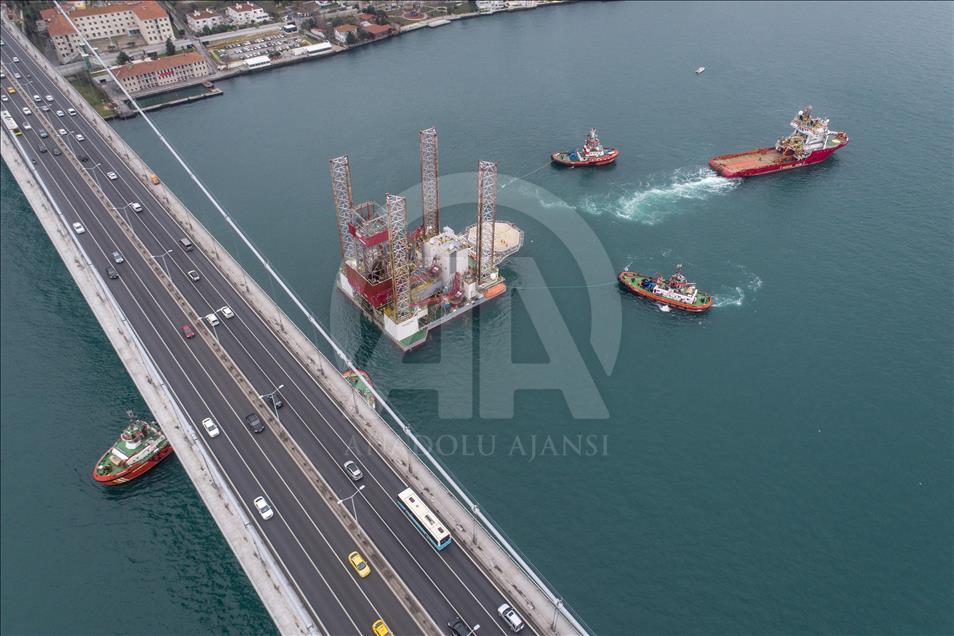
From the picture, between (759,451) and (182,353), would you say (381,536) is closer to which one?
(182,353)

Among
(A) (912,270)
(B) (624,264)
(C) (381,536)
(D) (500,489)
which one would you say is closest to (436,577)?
(C) (381,536)

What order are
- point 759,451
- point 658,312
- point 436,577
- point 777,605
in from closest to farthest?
1. point 436,577
2. point 777,605
3. point 759,451
4. point 658,312

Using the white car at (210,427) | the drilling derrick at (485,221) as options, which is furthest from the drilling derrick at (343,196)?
the white car at (210,427)

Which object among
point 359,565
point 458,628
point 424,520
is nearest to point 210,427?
point 359,565

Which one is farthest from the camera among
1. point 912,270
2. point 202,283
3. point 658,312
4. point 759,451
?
point 912,270

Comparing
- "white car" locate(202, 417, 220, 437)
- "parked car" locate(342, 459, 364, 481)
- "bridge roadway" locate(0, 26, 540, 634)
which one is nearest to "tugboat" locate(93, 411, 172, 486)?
"white car" locate(202, 417, 220, 437)

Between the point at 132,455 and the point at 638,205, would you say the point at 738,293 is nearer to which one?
the point at 638,205

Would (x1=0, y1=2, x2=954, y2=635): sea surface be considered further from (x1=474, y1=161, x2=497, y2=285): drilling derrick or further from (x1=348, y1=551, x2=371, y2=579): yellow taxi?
(x1=348, y1=551, x2=371, y2=579): yellow taxi
